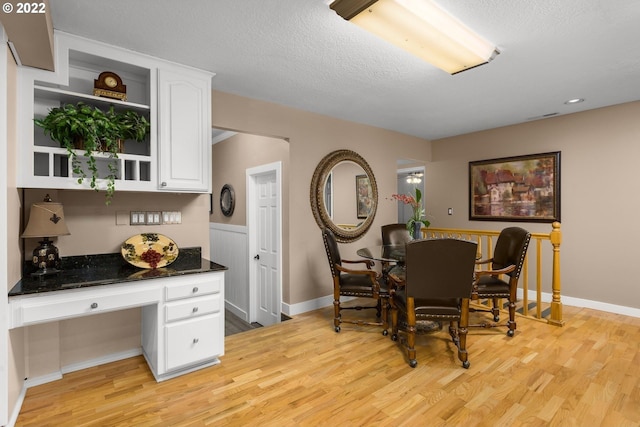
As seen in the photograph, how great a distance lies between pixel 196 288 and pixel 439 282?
1.87 metres

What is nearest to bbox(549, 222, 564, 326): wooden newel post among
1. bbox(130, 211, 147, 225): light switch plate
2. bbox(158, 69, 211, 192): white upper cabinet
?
bbox(158, 69, 211, 192): white upper cabinet

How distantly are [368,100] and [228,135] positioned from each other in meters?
2.50

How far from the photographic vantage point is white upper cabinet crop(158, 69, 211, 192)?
2.59 metres

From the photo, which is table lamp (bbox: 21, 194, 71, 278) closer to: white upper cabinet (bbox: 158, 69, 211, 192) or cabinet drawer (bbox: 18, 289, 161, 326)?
Answer: cabinet drawer (bbox: 18, 289, 161, 326)

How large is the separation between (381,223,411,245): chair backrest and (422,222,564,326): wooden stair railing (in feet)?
2.38

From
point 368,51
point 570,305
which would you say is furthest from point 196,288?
point 570,305

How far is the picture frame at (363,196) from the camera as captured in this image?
4.56 m

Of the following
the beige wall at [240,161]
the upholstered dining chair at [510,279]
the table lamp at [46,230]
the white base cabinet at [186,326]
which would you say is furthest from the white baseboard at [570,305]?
the table lamp at [46,230]

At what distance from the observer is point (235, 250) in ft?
16.0

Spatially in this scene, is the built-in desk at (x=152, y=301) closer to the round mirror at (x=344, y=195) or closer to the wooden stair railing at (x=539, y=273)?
the round mirror at (x=344, y=195)

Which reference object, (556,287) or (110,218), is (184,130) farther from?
(556,287)

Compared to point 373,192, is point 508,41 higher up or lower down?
higher up

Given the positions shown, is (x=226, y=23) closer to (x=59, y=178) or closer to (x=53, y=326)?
(x=59, y=178)

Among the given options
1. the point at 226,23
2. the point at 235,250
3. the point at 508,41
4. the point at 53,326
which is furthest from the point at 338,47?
the point at 235,250
